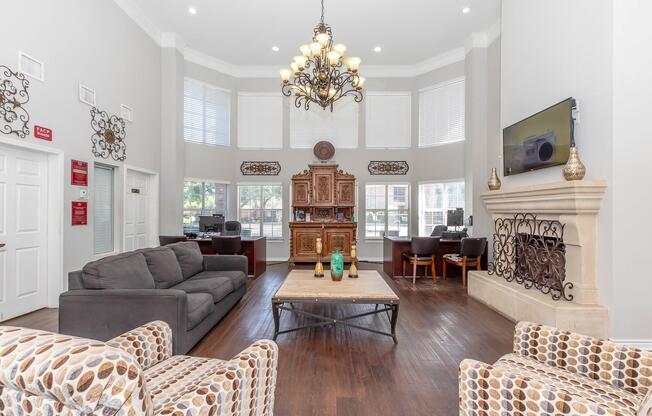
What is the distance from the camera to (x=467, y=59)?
6.99m

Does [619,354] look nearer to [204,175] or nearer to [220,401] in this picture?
[220,401]

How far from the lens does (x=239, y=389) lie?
4.36 ft

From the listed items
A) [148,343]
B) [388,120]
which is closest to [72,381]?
[148,343]

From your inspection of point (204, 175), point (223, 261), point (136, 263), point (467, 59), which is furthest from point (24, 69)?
point (467, 59)

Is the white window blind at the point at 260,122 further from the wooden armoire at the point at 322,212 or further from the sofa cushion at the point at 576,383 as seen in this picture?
the sofa cushion at the point at 576,383

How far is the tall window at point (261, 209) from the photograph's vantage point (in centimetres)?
837

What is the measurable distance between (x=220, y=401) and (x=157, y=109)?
22.6ft

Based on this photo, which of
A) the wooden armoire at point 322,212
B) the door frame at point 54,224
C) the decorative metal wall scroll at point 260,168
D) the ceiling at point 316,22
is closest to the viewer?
the door frame at point 54,224

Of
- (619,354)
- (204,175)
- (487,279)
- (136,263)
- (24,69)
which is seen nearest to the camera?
(619,354)

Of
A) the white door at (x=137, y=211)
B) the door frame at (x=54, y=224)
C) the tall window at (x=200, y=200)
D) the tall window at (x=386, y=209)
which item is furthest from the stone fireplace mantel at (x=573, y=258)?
the tall window at (x=200, y=200)

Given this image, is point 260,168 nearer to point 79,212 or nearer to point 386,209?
point 386,209

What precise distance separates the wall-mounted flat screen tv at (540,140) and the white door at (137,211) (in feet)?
20.8

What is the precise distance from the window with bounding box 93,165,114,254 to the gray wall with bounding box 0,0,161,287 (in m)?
0.14

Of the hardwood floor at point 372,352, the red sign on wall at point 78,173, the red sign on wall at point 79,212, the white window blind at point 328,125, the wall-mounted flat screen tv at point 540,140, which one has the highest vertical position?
the white window blind at point 328,125
